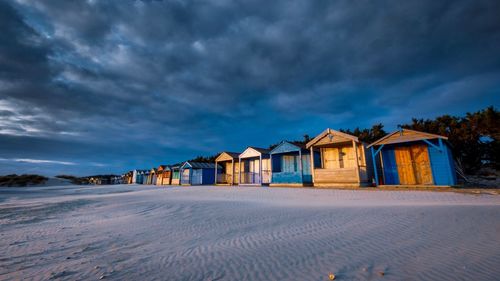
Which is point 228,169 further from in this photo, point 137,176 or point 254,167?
point 137,176

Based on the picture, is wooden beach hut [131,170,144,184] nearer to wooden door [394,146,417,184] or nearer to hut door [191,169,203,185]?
hut door [191,169,203,185]

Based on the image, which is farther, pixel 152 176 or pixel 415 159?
pixel 152 176

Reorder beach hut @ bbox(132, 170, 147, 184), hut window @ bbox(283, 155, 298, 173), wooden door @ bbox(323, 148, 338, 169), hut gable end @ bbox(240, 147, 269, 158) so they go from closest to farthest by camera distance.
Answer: wooden door @ bbox(323, 148, 338, 169) < hut window @ bbox(283, 155, 298, 173) < hut gable end @ bbox(240, 147, 269, 158) < beach hut @ bbox(132, 170, 147, 184)

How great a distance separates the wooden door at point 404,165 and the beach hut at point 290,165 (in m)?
7.50

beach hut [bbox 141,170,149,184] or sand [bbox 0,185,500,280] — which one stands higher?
beach hut [bbox 141,170,149,184]

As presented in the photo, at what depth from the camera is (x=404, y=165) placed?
1582 centimetres

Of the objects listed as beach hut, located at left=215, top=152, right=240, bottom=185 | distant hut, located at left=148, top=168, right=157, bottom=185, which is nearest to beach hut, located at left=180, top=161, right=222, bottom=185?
beach hut, located at left=215, top=152, right=240, bottom=185

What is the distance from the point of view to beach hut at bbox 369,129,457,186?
1388 cm

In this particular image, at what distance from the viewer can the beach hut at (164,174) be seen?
44.3 meters

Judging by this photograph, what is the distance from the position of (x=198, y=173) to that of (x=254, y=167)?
13.2 metres

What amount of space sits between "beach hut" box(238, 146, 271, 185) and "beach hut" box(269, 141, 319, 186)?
1695mm

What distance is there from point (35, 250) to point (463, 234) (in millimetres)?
8966

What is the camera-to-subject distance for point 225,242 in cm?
455

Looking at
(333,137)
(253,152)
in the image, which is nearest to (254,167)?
(253,152)
